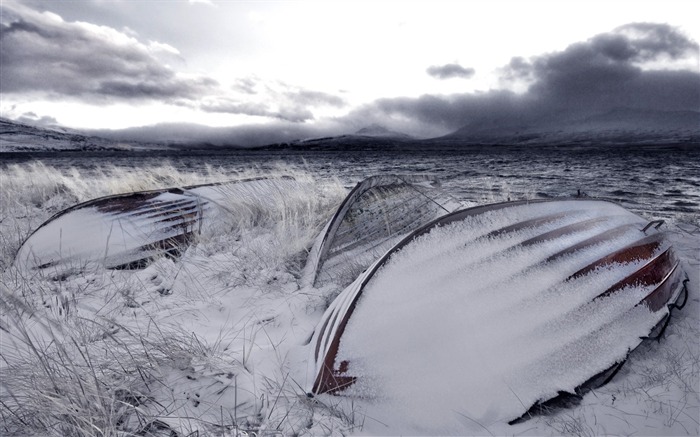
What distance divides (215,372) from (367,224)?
2.55 metres

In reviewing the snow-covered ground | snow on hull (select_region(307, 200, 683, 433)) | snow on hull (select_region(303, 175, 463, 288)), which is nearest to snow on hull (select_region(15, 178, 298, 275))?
the snow-covered ground

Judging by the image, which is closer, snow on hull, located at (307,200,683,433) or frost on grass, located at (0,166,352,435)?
frost on grass, located at (0,166,352,435)

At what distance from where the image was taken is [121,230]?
4.52 m

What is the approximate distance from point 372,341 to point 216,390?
30.9 inches

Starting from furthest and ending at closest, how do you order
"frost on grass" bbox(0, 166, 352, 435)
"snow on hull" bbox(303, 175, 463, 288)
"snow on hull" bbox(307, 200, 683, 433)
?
"snow on hull" bbox(303, 175, 463, 288), "snow on hull" bbox(307, 200, 683, 433), "frost on grass" bbox(0, 166, 352, 435)

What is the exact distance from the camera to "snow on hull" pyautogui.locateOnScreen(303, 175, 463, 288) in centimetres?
348

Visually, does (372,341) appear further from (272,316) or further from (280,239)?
(280,239)

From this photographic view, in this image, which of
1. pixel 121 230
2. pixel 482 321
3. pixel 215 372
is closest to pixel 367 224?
pixel 482 321

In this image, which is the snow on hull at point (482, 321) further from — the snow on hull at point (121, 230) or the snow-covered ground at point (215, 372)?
the snow on hull at point (121, 230)

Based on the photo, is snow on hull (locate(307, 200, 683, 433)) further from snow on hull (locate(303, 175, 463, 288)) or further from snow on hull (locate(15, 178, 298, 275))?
snow on hull (locate(15, 178, 298, 275))

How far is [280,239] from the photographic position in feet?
13.8

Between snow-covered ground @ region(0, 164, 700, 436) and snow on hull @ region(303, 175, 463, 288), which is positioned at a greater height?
snow on hull @ region(303, 175, 463, 288)

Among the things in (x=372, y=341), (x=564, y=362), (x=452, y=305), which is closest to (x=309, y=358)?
(x=372, y=341)

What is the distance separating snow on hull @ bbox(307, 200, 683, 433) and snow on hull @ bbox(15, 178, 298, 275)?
9.39ft
